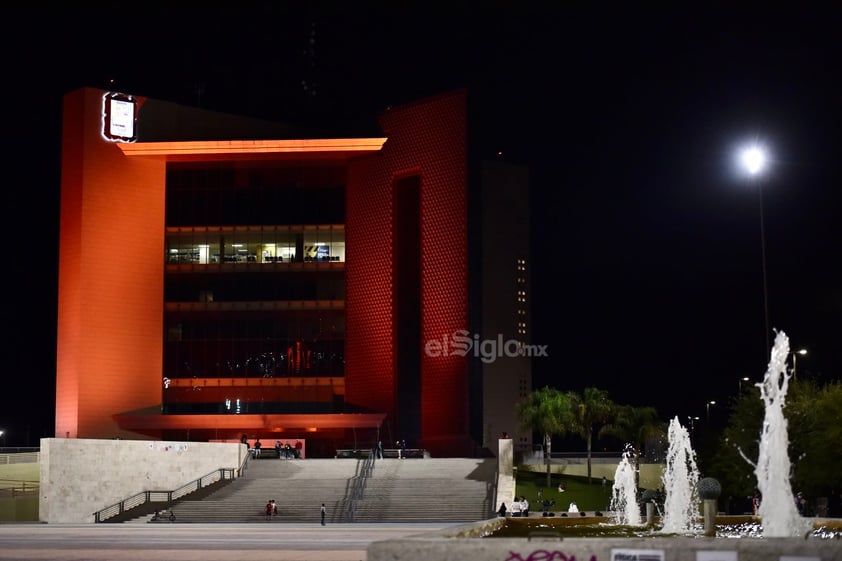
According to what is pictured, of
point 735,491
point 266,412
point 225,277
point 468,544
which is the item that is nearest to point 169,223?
point 225,277

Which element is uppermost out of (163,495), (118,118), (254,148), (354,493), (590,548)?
(118,118)

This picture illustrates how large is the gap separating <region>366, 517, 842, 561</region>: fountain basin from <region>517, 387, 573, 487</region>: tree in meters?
54.4

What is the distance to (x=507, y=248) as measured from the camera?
87562mm

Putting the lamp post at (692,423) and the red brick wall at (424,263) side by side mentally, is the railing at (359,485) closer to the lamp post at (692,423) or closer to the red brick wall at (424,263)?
the red brick wall at (424,263)

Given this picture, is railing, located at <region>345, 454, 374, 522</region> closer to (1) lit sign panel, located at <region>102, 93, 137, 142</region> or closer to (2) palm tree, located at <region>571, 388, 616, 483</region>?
(2) palm tree, located at <region>571, 388, 616, 483</region>

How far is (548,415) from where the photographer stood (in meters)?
68.8

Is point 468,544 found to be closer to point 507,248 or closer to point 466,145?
point 466,145

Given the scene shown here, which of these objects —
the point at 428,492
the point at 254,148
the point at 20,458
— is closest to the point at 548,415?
the point at 428,492

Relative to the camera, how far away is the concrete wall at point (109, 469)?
5347 cm

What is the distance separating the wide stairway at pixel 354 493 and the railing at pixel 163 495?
1.21m

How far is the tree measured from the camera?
68.8 metres

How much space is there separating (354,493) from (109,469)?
12518 mm

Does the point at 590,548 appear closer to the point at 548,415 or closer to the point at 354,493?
the point at 354,493

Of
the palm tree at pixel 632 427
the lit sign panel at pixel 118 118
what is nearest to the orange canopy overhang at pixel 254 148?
the lit sign panel at pixel 118 118
